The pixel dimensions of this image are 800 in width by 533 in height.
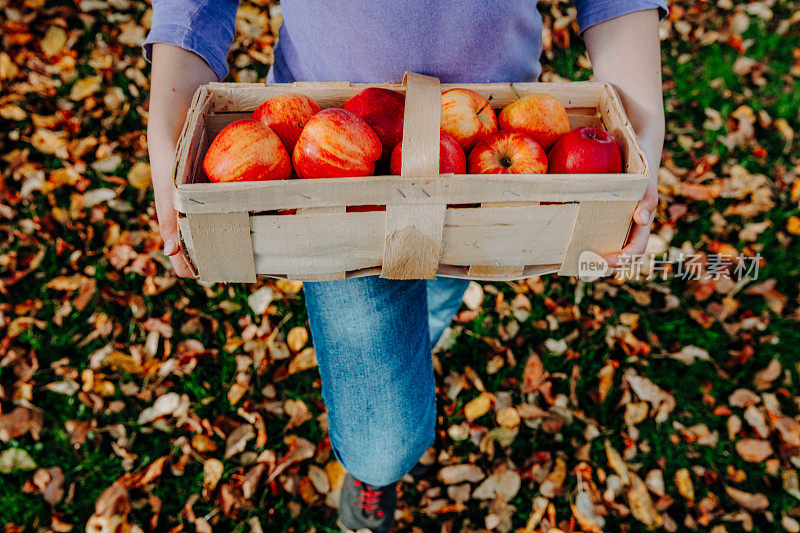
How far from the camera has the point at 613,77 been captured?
1561 mm

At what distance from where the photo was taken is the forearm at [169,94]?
141cm

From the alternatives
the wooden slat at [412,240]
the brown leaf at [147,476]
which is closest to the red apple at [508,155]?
the wooden slat at [412,240]

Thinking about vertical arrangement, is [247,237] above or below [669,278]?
above

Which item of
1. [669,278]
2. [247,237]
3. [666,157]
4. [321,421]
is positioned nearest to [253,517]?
[321,421]

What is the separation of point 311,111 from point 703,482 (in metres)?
2.11

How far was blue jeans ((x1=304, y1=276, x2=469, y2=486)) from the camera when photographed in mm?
1660

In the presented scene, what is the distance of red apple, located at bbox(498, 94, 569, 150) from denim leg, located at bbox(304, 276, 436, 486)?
0.58 metres

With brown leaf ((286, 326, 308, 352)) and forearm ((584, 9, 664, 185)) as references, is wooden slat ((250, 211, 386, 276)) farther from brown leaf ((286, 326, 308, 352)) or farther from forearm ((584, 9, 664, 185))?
brown leaf ((286, 326, 308, 352))

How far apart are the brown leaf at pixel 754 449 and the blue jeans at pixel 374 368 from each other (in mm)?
1431

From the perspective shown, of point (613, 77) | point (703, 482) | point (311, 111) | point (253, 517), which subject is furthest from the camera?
point (703, 482)

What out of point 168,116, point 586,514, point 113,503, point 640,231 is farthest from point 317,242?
point 586,514

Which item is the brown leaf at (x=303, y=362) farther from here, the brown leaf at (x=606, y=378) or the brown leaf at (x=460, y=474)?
the brown leaf at (x=606, y=378)

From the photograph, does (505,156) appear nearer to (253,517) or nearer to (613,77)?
(613,77)

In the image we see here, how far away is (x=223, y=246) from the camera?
48.4 inches
